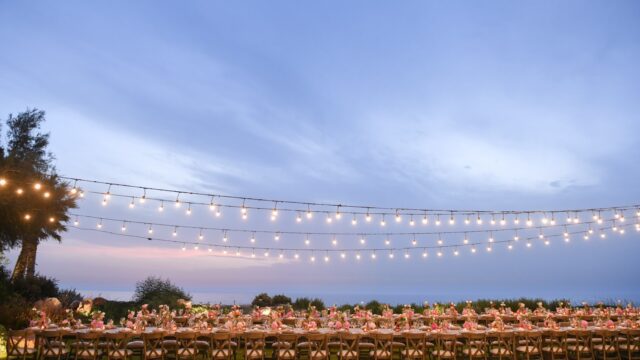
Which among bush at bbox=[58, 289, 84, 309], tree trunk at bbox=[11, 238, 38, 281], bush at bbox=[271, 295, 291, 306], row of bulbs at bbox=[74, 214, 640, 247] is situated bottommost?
bush at bbox=[58, 289, 84, 309]

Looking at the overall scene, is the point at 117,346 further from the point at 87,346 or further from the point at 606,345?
the point at 606,345

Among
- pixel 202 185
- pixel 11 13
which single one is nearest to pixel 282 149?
pixel 202 185

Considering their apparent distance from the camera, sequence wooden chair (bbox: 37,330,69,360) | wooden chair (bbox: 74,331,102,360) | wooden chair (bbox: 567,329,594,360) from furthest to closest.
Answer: wooden chair (bbox: 567,329,594,360), wooden chair (bbox: 37,330,69,360), wooden chair (bbox: 74,331,102,360)

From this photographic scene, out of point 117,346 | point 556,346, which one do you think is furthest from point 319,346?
point 556,346

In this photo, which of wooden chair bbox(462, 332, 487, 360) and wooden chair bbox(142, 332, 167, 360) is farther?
wooden chair bbox(462, 332, 487, 360)

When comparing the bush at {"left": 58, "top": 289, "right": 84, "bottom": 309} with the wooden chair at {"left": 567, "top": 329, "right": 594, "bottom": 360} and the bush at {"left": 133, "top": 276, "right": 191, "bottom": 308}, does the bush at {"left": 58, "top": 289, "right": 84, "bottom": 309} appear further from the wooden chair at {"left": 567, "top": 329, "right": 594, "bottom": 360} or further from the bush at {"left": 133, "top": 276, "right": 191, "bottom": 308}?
the wooden chair at {"left": 567, "top": 329, "right": 594, "bottom": 360}

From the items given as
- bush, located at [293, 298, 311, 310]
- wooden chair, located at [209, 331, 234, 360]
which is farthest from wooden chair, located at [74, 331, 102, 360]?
bush, located at [293, 298, 311, 310]

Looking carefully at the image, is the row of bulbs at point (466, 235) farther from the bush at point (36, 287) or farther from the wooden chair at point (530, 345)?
→ the bush at point (36, 287)

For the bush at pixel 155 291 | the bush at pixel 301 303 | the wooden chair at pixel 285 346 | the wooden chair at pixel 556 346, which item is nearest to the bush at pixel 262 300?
the bush at pixel 301 303

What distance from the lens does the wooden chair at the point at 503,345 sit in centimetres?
830

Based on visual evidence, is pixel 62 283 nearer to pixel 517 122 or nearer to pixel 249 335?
pixel 249 335

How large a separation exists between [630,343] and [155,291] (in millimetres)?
14788

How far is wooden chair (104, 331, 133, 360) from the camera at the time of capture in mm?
7680

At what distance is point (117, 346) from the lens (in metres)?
7.88
